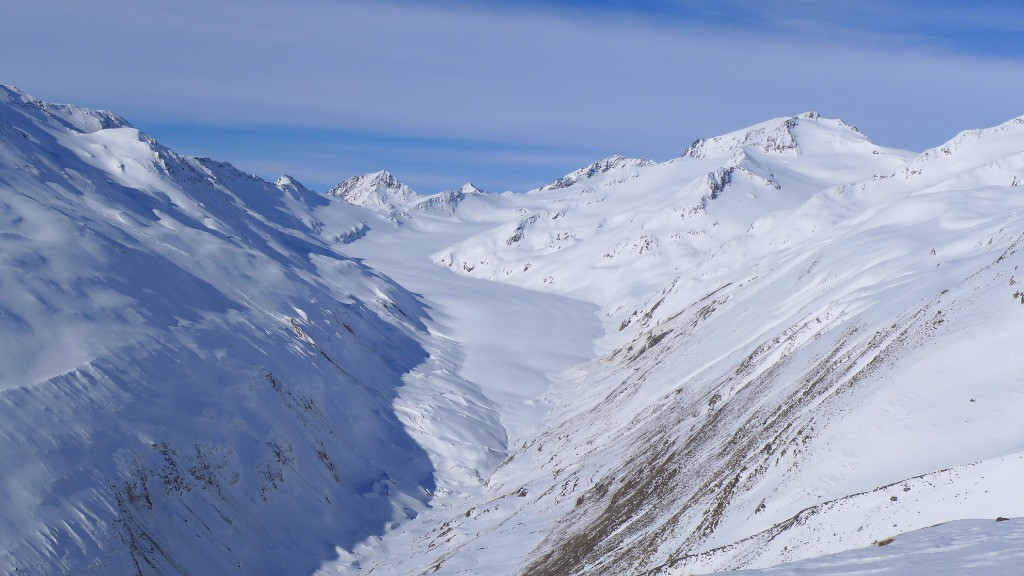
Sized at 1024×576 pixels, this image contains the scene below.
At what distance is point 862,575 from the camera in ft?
41.5

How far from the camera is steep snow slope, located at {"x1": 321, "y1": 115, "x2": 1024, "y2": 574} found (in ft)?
64.5

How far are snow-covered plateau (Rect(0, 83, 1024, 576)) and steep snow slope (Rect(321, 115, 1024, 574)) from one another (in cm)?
14

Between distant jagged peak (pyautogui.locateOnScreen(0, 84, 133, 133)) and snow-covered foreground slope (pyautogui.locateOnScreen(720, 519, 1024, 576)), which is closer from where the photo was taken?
snow-covered foreground slope (pyautogui.locateOnScreen(720, 519, 1024, 576))

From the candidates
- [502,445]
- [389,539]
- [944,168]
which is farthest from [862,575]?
[944,168]

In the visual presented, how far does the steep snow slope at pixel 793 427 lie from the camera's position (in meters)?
19.7

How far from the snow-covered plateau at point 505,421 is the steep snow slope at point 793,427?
0.14 m

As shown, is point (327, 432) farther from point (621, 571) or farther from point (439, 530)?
point (621, 571)

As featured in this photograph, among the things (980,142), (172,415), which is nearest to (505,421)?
(172,415)

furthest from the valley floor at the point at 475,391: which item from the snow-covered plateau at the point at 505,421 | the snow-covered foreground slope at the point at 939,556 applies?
the snow-covered foreground slope at the point at 939,556

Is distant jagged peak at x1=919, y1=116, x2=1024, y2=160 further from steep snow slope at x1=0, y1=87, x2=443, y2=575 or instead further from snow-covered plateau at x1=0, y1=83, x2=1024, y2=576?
steep snow slope at x1=0, y1=87, x2=443, y2=575

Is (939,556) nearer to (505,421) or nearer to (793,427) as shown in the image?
(793,427)

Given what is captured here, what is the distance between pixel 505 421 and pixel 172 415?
34.9 meters

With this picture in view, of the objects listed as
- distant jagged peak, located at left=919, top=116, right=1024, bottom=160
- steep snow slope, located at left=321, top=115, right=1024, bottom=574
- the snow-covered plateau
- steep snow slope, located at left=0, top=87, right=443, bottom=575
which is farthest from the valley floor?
distant jagged peak, located at left=919, top=116, right=1024, bottom=160

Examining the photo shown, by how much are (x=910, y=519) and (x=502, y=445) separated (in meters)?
51.0
